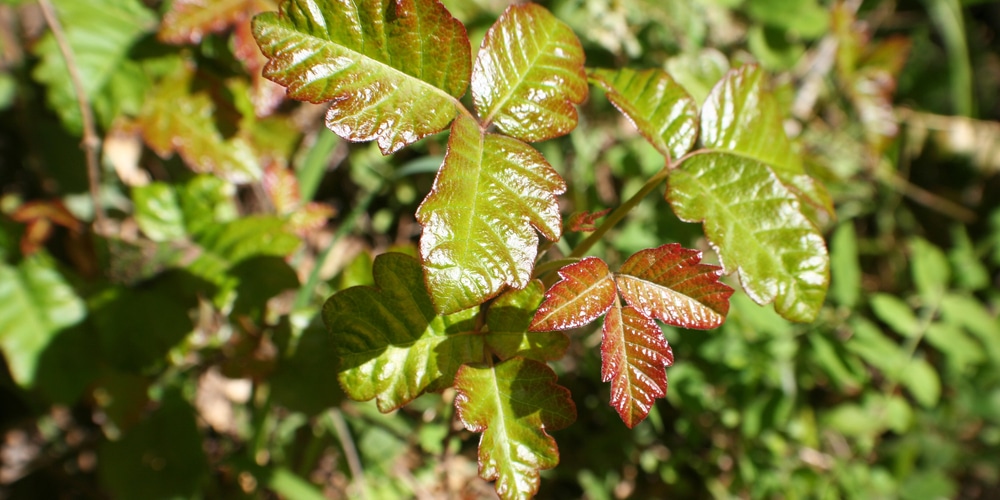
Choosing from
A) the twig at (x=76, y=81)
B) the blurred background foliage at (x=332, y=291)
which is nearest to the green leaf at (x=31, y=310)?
the blurred background foliage at (x=332, y=291)

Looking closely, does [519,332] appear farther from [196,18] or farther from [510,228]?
[196,18]

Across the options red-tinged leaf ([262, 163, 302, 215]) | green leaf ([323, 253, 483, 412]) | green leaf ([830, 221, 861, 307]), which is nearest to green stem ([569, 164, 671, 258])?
green leaf ([323, 253, 483, 412])

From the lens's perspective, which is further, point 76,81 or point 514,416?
point 76,81

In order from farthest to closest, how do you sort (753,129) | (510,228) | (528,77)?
(753,129), (528,77), (510,228)

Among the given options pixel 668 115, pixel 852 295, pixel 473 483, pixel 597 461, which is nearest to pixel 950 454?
pixel 852 295

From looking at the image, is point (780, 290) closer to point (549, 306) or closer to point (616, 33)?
point (549, 306)

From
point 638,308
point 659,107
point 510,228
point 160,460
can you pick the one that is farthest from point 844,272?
point 160,460
